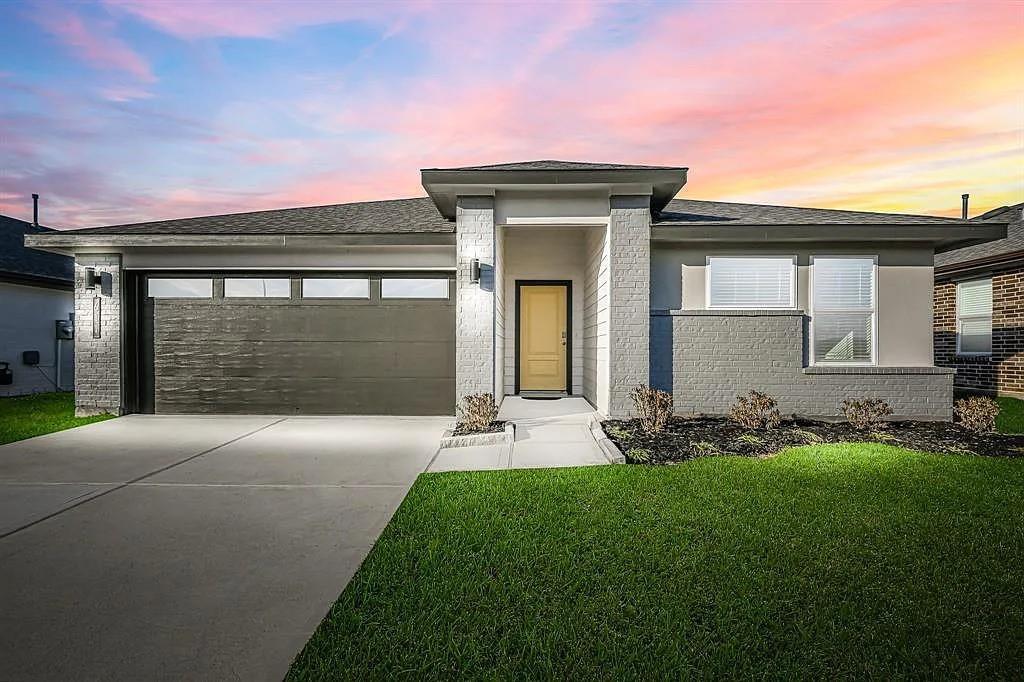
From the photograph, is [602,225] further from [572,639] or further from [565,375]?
[572,639]

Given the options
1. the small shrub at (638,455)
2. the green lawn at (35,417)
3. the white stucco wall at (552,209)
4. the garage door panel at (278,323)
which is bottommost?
the green lawn at (35,417)

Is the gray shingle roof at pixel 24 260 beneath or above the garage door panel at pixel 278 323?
above

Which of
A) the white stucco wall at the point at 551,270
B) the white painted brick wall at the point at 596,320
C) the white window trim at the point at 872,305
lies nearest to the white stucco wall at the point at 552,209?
the white painted brick wall at the point at 596,320

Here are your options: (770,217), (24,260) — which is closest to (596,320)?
(770,217)

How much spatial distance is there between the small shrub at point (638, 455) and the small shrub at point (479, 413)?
207cm

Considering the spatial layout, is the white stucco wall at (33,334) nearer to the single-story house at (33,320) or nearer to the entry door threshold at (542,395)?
the single-story house at (33,320)

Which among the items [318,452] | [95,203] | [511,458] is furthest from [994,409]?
[95,203]

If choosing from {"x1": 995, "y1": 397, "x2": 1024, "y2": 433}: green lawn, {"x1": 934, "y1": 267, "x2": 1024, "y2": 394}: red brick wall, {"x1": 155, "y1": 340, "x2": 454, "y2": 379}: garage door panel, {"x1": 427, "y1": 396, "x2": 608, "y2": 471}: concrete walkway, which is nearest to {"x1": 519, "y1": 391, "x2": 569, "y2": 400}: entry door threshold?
{"x1": 427, "y1": 396, "x2": 608, "y2": 471}: concrete walkway

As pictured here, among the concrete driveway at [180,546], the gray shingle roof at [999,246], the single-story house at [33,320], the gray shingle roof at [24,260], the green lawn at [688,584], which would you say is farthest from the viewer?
the gray shingle roof at [24,260]

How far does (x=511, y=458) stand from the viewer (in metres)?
6.52

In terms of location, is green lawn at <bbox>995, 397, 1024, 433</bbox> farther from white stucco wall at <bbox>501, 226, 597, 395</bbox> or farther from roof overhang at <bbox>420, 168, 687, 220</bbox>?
white stucco wall at <bbox>501, 226, 597, 395</bbox>

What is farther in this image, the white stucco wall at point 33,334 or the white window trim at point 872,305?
the white stucco wall at point 33,334

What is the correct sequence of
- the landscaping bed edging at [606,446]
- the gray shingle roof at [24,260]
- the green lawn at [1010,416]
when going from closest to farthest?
the landscaping bed edging at [606,446] < the green lawn at [1010,416] < the gray shingle roof at [24,260]

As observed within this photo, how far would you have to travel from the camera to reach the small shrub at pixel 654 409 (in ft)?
24.8
